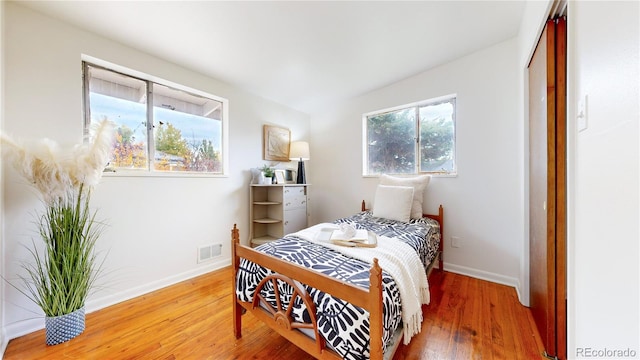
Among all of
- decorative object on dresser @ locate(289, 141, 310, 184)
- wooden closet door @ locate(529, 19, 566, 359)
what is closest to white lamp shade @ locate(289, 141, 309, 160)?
decorative object on dresser @ locate(289, 141, 310, 184)

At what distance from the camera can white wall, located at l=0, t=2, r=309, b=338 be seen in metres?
1.57

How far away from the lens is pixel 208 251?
2658mm

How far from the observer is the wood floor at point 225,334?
55.8 inches

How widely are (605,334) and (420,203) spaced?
1936mm

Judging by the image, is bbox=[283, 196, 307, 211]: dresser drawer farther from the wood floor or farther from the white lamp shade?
the wood floor

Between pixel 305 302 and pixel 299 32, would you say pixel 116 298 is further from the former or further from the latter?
pixel 299 32

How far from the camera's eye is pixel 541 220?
151 centimetres

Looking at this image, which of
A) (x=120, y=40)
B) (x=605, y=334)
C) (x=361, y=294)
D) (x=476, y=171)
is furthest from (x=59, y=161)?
(x=476, y=171)

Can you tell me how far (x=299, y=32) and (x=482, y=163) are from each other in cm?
226

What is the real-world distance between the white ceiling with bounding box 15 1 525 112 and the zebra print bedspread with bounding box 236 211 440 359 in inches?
70.6

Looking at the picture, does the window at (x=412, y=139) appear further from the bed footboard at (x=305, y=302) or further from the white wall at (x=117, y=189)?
the bed footboard at (x=305, y=302)

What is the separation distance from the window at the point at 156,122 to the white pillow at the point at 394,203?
2.01m

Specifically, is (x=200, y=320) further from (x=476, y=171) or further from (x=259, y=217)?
(x=476, y=171)

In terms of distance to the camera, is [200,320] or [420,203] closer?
[200,320]
